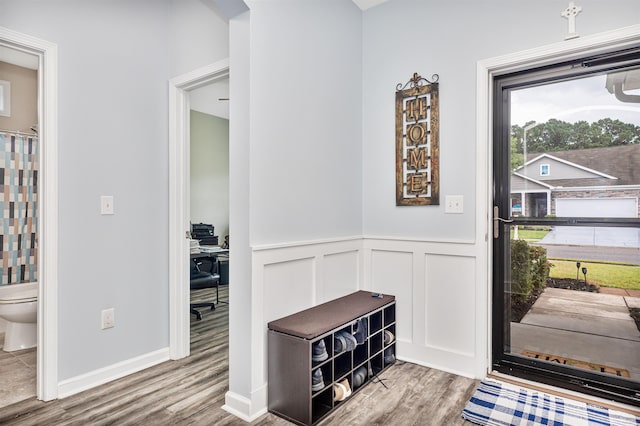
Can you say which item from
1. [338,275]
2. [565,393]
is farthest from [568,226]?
[338,275]

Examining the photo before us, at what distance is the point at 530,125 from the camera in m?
2.42

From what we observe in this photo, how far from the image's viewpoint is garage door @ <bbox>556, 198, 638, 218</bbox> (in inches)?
83.0

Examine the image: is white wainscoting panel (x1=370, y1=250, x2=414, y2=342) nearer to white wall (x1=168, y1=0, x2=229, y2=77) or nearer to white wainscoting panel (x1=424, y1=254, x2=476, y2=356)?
white wainscoting panel (x1=424, y1=254, x2=476, y2=356)

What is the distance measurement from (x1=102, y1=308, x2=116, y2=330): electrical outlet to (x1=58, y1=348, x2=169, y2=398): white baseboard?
0.26 metres

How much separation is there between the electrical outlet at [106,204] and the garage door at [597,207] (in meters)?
2.81

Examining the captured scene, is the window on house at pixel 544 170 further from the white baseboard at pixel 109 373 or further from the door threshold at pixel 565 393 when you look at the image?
the white baseboard at pixel 109 373

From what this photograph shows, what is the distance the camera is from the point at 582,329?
2.28 m

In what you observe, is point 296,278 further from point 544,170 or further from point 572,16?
point 572,16

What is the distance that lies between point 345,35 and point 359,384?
2.40 m

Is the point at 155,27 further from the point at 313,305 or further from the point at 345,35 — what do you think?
the point at 313,305

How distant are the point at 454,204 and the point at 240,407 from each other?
1.79m

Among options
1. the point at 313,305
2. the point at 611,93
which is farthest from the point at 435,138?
the point at 313,305

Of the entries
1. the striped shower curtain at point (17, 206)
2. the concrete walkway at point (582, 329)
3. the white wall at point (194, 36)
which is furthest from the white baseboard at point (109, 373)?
the concrete walkway at point (582, 329)

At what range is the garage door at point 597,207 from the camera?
83.0 inches
